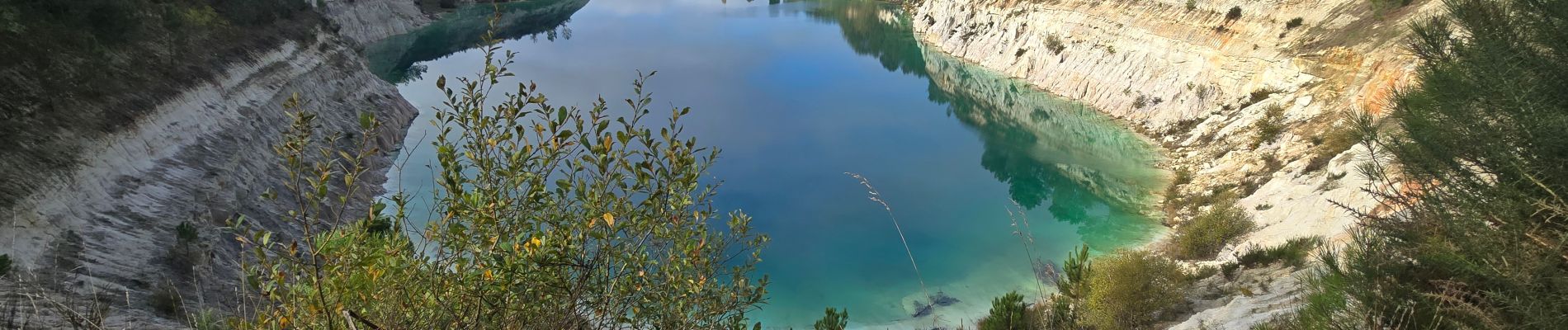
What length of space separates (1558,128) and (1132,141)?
24.3 m

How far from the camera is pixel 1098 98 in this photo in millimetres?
33906

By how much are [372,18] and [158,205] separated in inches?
1715

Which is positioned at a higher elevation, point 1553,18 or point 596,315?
point 1553,18

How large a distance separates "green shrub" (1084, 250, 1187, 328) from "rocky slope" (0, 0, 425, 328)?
10974 mm

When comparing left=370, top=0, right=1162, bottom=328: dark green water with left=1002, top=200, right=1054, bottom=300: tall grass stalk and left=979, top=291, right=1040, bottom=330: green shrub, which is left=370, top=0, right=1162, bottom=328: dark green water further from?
left=979, top=291, right=1040, bottom=330: green shrub

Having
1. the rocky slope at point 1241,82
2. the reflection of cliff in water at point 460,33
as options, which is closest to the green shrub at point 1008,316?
the rocky slope at point 1241,82

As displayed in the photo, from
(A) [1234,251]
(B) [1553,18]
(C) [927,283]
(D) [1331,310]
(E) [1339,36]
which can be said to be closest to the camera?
(B) [1553,18]

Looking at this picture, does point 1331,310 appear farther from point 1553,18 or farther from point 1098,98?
point 1098,98

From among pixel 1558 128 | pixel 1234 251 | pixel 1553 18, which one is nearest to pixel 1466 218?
pixel 1558 128

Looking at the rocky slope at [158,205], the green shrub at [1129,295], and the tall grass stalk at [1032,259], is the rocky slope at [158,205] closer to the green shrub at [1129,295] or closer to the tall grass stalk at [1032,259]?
the tall grass stalk at [1032,259]

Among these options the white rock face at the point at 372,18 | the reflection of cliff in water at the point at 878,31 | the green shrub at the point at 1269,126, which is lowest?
the green shrub at the point at 1269,126

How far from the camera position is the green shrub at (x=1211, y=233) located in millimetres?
17141

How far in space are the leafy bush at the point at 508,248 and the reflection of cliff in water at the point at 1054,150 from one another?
57.6ft

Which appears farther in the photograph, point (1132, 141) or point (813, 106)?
point (813, 106)
